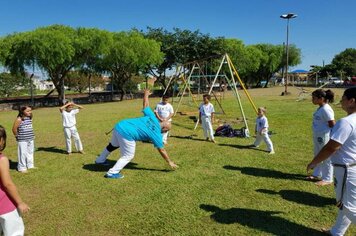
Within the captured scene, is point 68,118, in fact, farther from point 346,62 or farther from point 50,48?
point 346,62

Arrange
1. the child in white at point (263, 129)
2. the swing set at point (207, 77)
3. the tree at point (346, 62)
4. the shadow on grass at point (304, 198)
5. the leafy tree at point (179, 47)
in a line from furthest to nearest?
1. the tree at point (346, 62)
2. the leafy tree at point (179, 47)
3. the swing set at point (207, 77)
4. the child in white at point (263, 129)
5. the shadow on grass at point (304, 198)

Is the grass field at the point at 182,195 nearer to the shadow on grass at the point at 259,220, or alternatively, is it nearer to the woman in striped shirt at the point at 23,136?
the shadow on grass at the point at 259,220

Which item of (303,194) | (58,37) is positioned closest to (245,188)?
(303,194)

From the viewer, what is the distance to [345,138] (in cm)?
363

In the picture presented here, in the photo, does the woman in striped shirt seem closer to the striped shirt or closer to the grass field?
the striped shirt

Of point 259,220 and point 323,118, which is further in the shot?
point 323,118

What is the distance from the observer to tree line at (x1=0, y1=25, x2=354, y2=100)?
100ft

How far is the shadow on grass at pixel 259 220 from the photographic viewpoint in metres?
4.71

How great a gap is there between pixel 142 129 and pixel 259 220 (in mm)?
3199

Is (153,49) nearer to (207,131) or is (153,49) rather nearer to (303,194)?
(207,131)

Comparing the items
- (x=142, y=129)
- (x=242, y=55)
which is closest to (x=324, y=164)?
(x=142, y=129)

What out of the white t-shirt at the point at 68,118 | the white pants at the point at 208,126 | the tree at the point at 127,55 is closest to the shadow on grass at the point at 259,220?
the white t-shirt at the point at 68,118

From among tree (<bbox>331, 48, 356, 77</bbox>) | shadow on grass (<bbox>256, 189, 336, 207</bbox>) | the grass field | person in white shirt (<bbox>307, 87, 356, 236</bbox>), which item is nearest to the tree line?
the grass field

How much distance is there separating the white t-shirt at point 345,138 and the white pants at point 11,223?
3.55 metres
